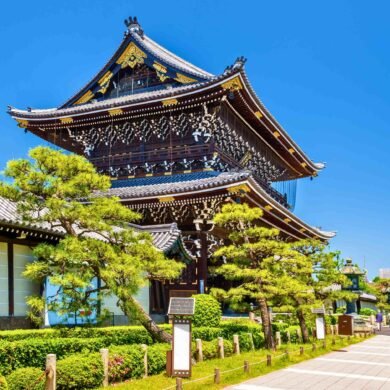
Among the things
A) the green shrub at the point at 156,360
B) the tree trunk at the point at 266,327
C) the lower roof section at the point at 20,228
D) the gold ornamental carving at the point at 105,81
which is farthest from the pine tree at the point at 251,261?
the gold ornamental carving at the point at 105,81

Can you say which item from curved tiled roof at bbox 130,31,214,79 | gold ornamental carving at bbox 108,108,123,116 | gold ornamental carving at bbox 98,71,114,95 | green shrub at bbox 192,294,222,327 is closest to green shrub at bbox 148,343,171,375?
green shrub at bbox 192,294,222,327

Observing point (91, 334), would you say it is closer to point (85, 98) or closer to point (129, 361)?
point (129, 361)

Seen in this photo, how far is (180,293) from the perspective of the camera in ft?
87.5

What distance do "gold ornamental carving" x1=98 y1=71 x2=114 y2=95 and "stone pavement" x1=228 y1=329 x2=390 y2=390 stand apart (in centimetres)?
2163

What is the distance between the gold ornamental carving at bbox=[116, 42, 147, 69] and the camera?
34.6m

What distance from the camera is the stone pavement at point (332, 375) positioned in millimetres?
14414

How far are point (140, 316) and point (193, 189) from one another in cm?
1080

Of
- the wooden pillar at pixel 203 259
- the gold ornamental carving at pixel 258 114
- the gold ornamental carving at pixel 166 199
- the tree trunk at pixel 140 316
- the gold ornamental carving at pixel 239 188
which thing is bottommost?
the tree trunk at pixel 140 316

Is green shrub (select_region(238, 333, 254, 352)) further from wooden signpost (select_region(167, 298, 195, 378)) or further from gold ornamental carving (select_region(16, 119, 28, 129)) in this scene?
gold ornamental carving (select_region(16, 119, 28, 129))

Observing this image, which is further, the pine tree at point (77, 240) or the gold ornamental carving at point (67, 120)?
the gold ornamental carving at point (67, 120)

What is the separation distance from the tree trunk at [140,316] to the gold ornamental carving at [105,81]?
2109cm

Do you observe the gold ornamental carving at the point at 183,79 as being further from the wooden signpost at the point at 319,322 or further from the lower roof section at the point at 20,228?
the wooden signpost at the point at 319,322

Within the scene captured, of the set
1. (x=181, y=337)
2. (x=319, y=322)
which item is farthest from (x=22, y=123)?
(x=181, y=337)

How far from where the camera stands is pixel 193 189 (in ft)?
89.6
